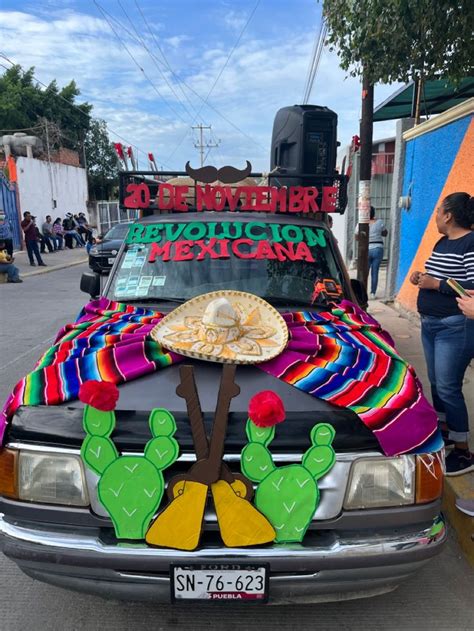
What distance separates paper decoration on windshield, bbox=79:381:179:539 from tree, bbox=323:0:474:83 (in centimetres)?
406

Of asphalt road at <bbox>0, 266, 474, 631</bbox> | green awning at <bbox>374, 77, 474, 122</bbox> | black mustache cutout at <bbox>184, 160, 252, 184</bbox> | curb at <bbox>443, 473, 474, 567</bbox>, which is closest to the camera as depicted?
asphalt road at <bbox>0, 266, 474, 631</bbox>

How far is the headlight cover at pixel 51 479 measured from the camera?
202cm

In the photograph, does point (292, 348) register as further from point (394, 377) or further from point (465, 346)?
point (465, 346)

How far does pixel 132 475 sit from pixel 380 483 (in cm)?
98

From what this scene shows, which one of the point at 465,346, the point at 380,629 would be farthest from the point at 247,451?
the point at 465,346

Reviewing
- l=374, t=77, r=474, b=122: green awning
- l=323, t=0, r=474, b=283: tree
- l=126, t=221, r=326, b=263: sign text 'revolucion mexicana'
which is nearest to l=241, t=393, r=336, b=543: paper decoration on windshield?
l=126, t=221, r=326, b=263: sign text 'revolucion mexicana'

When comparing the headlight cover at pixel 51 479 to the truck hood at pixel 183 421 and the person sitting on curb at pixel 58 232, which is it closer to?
the truck hood at pixel 183 421

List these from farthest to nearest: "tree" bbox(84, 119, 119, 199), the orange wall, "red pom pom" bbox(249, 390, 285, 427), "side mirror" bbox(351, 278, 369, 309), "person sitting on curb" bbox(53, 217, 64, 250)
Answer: "tree" bbox(84, 119, 119, 199) < "person sitting on curb" bbox(53, 217, 64, 250) < the orange wall < "side mirror" bbox(351, 278, 369, 309) < "red pom pom" bbox(249, 390, 285, 427)

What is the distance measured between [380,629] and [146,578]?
3.88ft

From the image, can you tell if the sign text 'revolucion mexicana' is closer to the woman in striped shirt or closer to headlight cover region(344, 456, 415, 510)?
the woman in striped shirt

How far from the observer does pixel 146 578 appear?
1.96 m

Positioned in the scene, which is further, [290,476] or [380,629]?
[380,629]

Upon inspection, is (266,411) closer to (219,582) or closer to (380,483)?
(380,483)

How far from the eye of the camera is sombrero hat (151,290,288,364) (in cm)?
241
